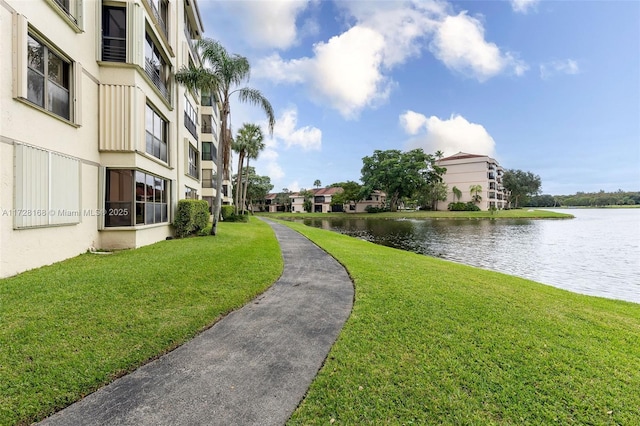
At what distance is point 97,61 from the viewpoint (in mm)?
10391

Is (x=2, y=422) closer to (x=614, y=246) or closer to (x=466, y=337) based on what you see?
(x=466, y=337)

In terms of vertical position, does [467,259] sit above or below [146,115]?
below

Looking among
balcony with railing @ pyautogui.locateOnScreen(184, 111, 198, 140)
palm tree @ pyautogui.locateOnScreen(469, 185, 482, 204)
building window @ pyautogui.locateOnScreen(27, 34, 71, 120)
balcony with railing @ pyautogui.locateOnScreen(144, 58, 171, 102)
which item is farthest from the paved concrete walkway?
palm tree @ pyautogui.locateOnScreen(469, 185, 482, 204)

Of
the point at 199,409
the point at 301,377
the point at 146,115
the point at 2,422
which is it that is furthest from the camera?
the point at 146,115

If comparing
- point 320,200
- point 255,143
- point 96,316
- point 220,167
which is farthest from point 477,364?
point 320,200

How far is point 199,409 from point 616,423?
13.9ft

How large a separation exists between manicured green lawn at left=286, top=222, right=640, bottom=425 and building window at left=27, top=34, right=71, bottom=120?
32.2 ft

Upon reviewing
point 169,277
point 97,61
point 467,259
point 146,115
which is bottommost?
point 467,259

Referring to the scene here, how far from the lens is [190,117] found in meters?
20.3

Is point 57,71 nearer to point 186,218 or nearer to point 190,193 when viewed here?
point 186,218

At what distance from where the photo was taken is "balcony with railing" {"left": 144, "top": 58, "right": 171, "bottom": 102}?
488 inches

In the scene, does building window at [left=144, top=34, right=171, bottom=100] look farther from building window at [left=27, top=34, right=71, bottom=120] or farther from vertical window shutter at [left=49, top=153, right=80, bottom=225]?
vertical window shutter at [left=49, top=153, right=80, bottom=225]

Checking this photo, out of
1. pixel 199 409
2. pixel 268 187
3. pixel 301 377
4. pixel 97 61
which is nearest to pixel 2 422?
pixel 199 409

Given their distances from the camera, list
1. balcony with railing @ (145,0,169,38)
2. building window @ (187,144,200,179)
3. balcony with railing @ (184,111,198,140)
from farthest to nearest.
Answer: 1. building window @ (187,144,200,179)
2. balcony with railing @ (184,111,198,140)
3. balcony with railing @ (145,0,169,38)
